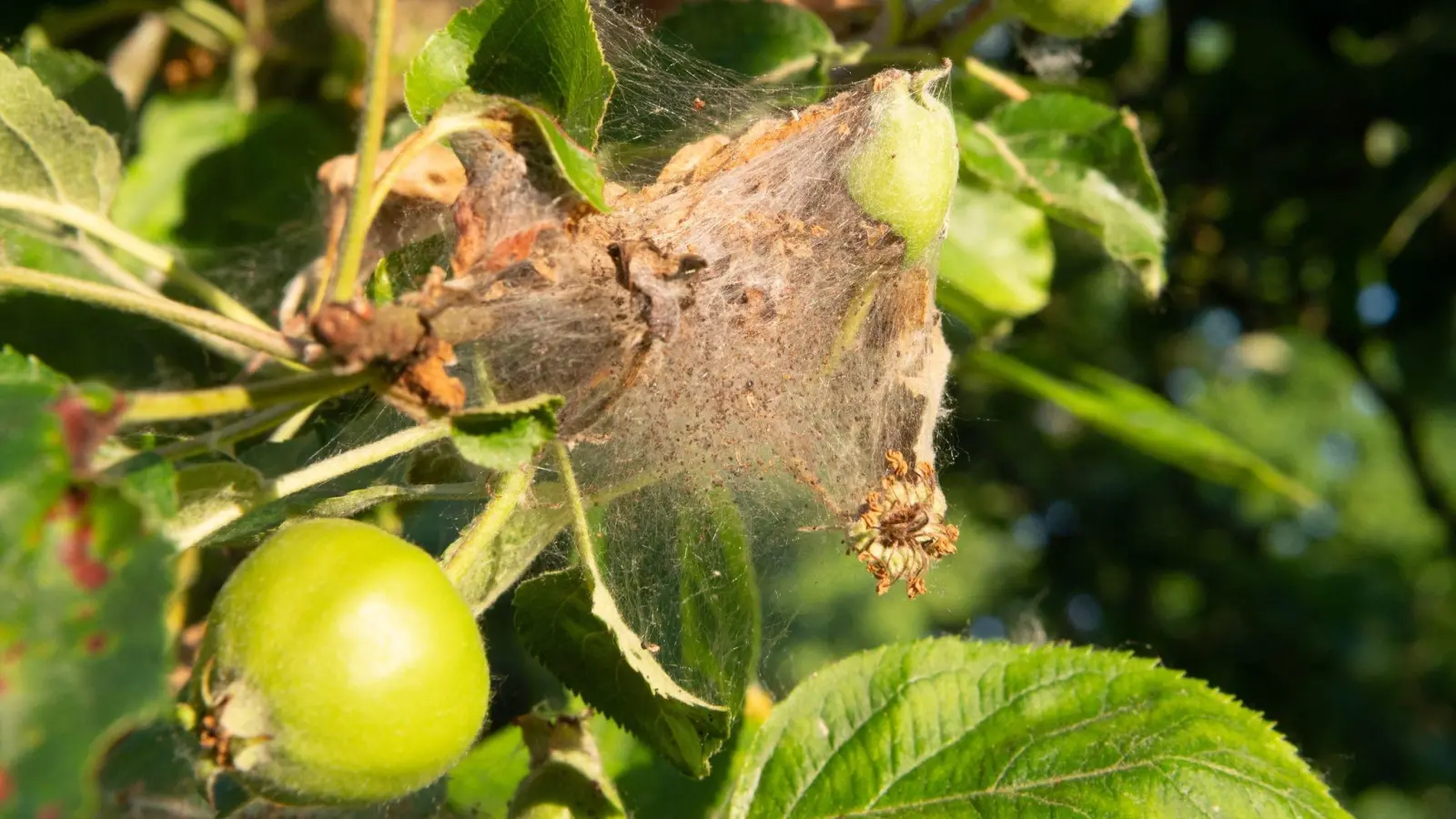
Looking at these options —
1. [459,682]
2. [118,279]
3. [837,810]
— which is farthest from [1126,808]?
[118,279]

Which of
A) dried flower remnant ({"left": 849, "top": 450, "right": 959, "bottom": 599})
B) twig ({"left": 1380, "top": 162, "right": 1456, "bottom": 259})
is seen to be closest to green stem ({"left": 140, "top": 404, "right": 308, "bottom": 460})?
dried flower remnant ({"left": 849, "top": 450, "right": 959, "bottom": 599})

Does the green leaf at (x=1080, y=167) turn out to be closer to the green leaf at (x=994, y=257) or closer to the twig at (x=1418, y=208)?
the green leaf at (x=994, y=257)

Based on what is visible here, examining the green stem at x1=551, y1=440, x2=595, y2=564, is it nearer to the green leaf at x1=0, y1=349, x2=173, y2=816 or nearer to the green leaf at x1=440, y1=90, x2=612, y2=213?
the green leaf at x1=440, y1=90, x2=612, y2=213

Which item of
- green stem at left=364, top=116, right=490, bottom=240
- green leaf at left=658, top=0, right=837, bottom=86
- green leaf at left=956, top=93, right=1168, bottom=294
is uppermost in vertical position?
green stem at left=364, top=116, right=490, bottom=240

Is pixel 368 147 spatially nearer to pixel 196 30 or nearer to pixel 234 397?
pixel 234 397

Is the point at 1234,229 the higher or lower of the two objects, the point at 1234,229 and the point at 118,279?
the lower

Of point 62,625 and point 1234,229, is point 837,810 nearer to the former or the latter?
point 62,625
